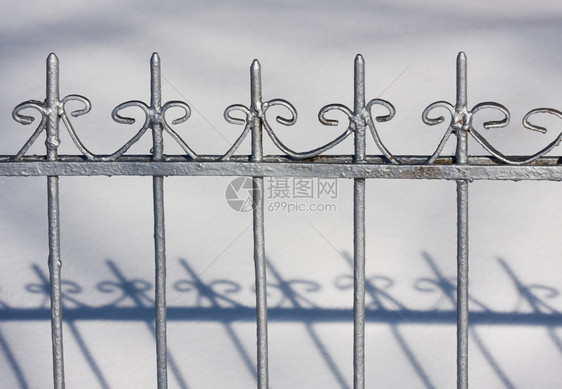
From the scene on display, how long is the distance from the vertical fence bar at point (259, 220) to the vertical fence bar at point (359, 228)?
0.30 m

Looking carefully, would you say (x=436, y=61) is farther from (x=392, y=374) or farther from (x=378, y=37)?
(x=392, y=374)

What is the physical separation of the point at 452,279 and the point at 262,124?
1.95 meters

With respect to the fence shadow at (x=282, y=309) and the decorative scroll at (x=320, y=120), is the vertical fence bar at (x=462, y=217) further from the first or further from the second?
the fence shadow at (x=282, y=309)

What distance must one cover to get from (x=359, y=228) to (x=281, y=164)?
0.33 metres

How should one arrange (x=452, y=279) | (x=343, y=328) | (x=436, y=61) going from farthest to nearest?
1. (x=436, y=61)
2. (x=452, y=279)
3. (x=343, y=328)

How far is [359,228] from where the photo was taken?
264 centimetres

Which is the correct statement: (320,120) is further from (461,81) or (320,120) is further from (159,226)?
(159,226)

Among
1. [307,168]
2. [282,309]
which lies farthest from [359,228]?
[282,309]

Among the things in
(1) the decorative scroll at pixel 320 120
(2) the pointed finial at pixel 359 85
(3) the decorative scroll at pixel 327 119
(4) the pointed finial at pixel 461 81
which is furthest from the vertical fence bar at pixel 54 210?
(4) the pointed finial at pixel 461 81

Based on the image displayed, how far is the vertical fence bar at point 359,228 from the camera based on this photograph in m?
2.56

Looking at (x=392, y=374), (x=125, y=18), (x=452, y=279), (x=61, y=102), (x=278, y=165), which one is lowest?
(x=392, y=374)

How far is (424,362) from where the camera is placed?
11.9 ft

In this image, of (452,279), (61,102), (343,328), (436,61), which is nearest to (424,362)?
(343,328)

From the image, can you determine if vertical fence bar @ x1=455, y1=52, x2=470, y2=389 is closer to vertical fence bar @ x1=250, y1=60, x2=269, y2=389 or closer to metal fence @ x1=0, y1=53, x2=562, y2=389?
metal fence @ x1=0, y1=53, x2=562, y2=389
